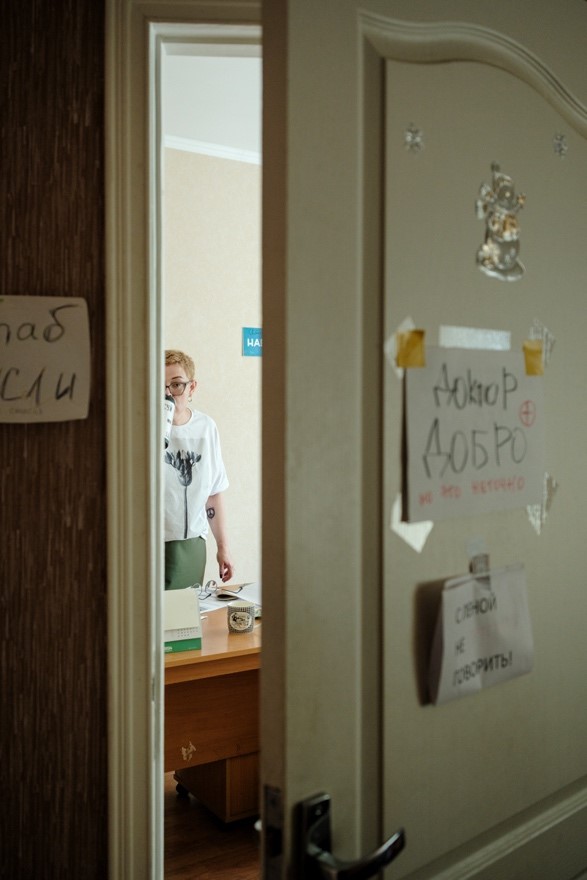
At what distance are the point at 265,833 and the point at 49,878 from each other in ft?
3.03

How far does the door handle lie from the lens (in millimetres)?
649

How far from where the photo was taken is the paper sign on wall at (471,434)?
74cm

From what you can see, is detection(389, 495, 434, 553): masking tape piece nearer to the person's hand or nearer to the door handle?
the door handle

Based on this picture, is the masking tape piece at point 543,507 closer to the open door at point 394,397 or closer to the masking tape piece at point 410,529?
the open door at point 394,397

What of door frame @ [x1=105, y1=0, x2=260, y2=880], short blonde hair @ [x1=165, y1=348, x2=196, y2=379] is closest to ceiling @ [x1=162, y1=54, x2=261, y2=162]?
short blonde hair @ [x1=165, y1=348, x2=196, y2=379]

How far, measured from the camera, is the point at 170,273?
3977 mm

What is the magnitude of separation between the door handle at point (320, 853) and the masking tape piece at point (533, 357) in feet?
1.74

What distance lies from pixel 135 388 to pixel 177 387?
2021 millimetres

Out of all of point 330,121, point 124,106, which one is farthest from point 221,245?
point 330,121

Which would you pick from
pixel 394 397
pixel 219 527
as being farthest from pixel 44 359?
pixel 219 527

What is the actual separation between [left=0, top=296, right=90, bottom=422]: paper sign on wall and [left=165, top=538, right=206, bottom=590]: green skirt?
211 centimetres

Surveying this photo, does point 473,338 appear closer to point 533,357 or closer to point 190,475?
point 533,357

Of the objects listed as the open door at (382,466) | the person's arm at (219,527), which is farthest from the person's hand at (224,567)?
the open door at (382,466)

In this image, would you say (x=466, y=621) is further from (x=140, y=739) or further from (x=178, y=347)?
(x=178, y=347)
